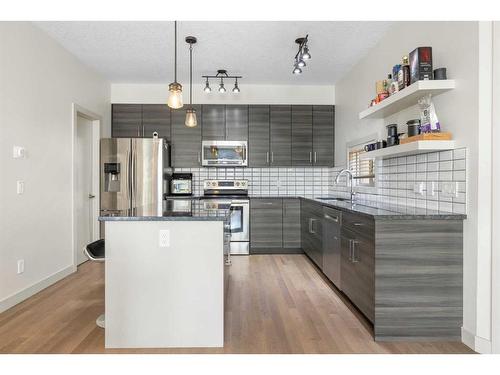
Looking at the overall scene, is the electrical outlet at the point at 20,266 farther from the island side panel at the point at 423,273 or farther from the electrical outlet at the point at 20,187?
the island side panel at the point at 423,273

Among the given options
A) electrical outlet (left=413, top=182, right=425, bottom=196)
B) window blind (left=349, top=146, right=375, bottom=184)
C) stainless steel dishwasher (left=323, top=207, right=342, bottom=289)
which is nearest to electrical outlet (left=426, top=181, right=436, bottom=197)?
electrical outlet (left=413, top=182, right=425, bottom=196)

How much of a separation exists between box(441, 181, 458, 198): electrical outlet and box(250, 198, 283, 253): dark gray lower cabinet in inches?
113

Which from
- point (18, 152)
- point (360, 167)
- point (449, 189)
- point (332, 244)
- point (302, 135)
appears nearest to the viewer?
point (449, 189)

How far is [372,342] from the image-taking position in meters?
2.22

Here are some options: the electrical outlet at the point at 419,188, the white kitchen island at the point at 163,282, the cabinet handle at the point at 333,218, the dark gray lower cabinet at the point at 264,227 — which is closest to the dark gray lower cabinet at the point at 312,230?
the cabinet handle at the point at 333,218

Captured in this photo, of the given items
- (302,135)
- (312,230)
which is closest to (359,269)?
(312,230)

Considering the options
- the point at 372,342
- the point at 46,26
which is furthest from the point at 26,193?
the point at 372,342

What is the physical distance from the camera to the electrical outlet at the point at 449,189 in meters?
2.27

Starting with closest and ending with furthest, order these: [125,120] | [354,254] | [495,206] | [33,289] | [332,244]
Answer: [495,206]
[354,254]
[33,289]
[332,244]
[125,120]

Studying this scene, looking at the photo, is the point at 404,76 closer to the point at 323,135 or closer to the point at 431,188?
the point at 431,188

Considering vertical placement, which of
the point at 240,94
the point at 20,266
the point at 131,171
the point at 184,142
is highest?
the point at 240,94

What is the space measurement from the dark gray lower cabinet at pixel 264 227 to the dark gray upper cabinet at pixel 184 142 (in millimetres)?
1205

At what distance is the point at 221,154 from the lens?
5227 mm

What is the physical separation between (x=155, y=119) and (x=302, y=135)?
94.5 inches
